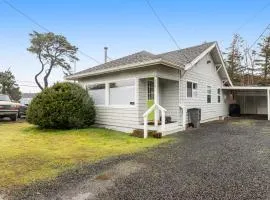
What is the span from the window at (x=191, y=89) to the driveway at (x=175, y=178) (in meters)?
6.49

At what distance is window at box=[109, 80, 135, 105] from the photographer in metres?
11.3

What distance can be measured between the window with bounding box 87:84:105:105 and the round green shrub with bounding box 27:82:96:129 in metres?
0.89

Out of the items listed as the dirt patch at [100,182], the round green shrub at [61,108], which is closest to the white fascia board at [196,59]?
the round green shrub at [61,108]

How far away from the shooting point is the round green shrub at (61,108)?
37.3 ft

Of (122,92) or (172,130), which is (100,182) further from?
(122,92)

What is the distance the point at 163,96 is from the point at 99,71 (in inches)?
137

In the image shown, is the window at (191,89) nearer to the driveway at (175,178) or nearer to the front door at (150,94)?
the front door at (150,94)

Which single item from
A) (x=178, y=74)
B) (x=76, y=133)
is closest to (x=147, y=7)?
(x=178, y=74)

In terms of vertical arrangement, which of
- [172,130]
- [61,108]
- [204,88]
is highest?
[204,88]

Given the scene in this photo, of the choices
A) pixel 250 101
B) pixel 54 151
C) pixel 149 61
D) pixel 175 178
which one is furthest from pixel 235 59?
pixel 175 178

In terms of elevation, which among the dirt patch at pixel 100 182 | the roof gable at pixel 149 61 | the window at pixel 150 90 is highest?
the roof gable at pixel 149 61

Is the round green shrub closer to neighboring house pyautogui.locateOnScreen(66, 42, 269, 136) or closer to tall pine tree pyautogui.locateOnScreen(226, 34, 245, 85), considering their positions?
neighboring house pyautogui.locateOnScreen(66, 42, 269, 136)

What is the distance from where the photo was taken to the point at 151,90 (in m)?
11.8

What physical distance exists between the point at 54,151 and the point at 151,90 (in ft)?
18.7
